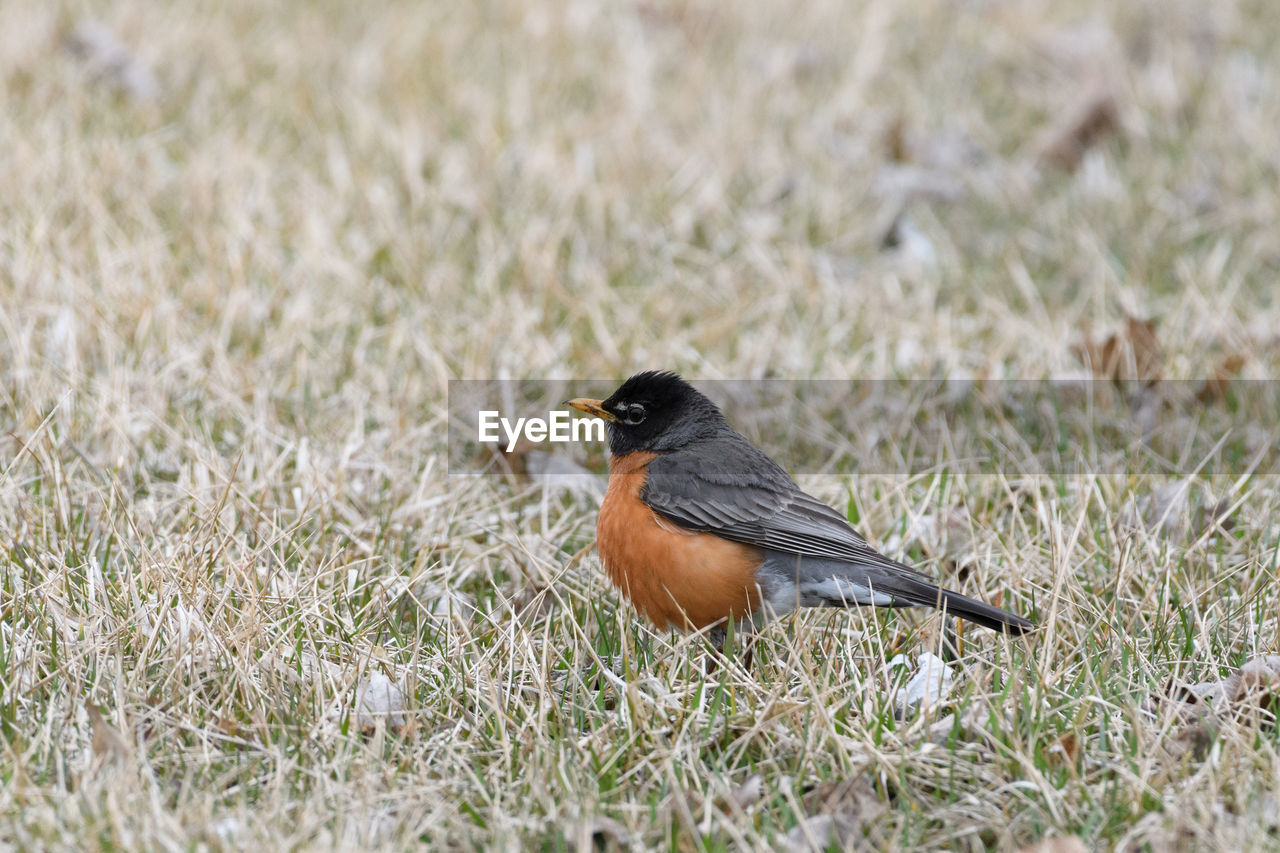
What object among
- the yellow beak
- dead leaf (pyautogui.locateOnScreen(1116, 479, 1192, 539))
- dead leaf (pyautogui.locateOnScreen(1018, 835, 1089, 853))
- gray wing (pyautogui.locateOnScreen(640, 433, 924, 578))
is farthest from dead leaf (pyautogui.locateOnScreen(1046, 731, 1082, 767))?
the yellow beak

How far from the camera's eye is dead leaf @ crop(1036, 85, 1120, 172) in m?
7.07

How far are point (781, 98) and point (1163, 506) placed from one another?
12.5 ft

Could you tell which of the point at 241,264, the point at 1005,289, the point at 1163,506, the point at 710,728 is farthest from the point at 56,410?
the point at 1005,289

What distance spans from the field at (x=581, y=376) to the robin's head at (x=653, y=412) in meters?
0.35

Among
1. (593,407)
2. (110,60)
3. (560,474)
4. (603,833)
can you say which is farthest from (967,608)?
(110,60)

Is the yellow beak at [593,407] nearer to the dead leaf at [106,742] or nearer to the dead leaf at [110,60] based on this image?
the dead leaf at [106,742]

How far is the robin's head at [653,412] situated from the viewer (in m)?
3.90

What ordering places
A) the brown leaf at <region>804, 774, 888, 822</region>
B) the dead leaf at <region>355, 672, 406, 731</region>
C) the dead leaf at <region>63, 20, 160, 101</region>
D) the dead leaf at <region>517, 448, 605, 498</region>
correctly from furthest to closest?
1. the dead leaf at <region>63, 20, 160, 101</region>
2. the dead leaf at <region>517, 448, 605, 498</region>
3. the dead leaf at <region>355, 672, 406, 731</region>
4. the brown leaf at <region>804, 774, 888, 822</region>

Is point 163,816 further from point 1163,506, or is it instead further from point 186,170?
point 186,170

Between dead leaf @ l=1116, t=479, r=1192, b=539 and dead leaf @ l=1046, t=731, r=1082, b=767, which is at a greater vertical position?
dead leaf @ l=1046, t=731, r=1082, b=767

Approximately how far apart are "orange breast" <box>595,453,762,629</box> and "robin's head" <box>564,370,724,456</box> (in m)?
0.35

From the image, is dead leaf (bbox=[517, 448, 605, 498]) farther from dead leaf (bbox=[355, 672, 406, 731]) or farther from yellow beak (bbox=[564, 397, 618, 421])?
dead leaf (bbox=[355, 672, 406, 731])

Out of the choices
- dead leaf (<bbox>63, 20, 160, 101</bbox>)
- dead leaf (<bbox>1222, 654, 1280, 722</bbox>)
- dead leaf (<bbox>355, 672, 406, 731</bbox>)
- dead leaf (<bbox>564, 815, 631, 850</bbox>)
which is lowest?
dead leaf (<bbox>1222, 654, 1280, 722</bbox>)

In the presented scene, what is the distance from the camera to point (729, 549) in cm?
354
